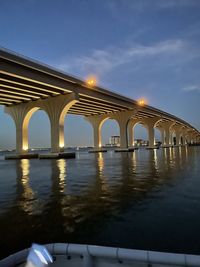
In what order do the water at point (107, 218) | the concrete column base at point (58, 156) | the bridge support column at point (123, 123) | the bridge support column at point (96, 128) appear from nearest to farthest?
1. the water at point (107, 218)
2. the concrete column base at point (58, 156)
3. the bridge support column at point (123, 123)
4. the bridge support column at point (96, 128)

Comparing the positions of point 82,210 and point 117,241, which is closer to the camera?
point 117,241

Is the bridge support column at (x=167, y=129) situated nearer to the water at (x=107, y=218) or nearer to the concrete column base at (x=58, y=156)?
the concrete column base at (x=58, y=156)

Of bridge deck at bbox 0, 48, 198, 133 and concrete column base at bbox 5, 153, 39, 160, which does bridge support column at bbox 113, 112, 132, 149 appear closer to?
bridge deck at bbox 0, 48, 198, 133

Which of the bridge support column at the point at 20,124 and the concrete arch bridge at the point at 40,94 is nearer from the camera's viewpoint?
the concrete arch bridge at the point at 40,94

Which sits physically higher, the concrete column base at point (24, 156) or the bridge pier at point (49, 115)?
the bridge pier at point (49, 115)

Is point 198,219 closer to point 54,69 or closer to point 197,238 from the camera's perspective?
point 197,238

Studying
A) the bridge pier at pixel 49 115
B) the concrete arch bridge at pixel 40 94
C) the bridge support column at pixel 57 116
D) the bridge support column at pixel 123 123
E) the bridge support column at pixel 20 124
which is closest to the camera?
the concrete arch bridge at pixel 40 94

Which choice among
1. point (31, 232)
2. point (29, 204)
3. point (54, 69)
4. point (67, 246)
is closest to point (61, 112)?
point (54, 69)

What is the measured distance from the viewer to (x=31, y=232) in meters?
7.41

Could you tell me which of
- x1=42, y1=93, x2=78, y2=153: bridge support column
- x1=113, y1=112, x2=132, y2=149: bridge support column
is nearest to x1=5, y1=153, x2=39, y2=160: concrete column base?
x1=42, y1=93, x2=78, y2=153: bridge support column

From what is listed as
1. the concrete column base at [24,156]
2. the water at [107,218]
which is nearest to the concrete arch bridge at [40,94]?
the concrete column base at [24,156]

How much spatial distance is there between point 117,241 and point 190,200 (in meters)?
5.47

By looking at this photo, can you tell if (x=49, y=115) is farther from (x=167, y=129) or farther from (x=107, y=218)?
(x=167, y=129)

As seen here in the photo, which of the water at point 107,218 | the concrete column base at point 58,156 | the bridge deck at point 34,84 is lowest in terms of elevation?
the water at point 107,218
